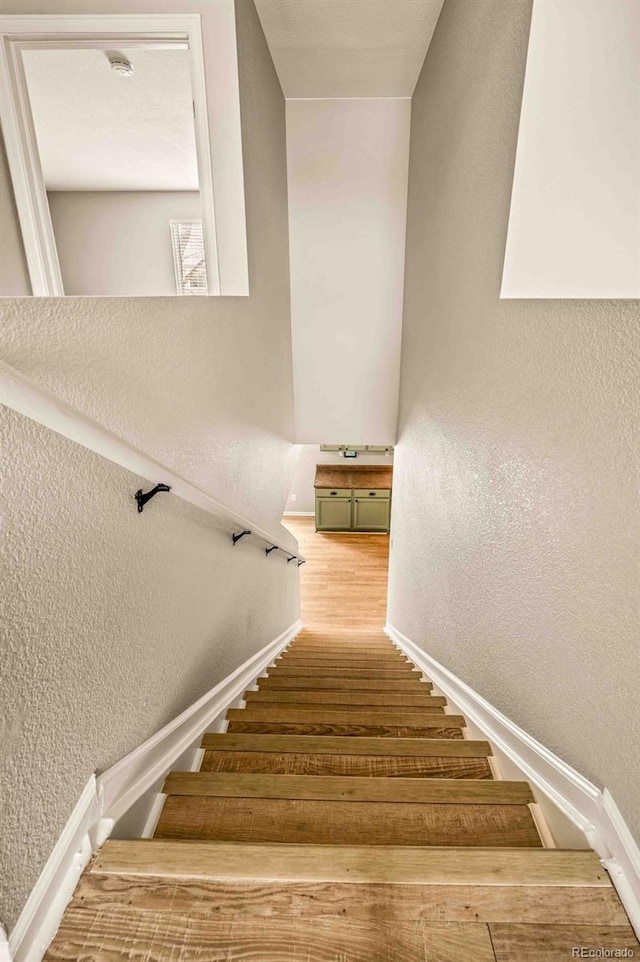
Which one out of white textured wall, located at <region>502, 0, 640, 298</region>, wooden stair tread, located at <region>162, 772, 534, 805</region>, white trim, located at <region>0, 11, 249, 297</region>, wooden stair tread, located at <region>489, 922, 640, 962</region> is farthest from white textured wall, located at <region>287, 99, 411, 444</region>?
wooden stair tread, located at <region>489, 922, 640, 962</region>

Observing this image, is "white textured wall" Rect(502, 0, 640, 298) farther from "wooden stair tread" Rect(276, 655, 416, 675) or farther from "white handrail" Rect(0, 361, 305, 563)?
"wooden stair tread" Rect(276, 655, 416, 675)

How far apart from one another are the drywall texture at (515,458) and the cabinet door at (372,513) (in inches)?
160

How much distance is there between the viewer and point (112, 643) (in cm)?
101

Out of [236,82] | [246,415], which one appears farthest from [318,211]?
[246,415]

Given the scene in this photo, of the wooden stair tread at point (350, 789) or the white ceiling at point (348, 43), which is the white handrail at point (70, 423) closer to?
the wooden stair tread at point (350, 789)

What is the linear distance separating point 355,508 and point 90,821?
Answer: 5.89 m

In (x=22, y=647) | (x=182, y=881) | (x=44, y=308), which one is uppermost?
(x=44, y=308)

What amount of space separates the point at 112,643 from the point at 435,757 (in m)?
1.02

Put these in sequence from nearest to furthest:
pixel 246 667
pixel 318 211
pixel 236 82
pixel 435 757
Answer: pixel 435 757, pixel 236 82, pixel 246 667, pixel 318 211

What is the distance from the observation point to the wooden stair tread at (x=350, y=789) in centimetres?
115

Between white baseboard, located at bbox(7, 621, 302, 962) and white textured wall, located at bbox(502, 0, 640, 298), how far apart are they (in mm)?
1458

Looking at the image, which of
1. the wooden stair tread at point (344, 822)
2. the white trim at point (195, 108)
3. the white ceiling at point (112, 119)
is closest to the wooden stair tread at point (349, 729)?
the wooden stair tread at point (344, 822)

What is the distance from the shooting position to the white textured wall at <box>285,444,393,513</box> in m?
7.04

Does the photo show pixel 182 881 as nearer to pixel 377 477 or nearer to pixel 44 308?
pixel 44 308
